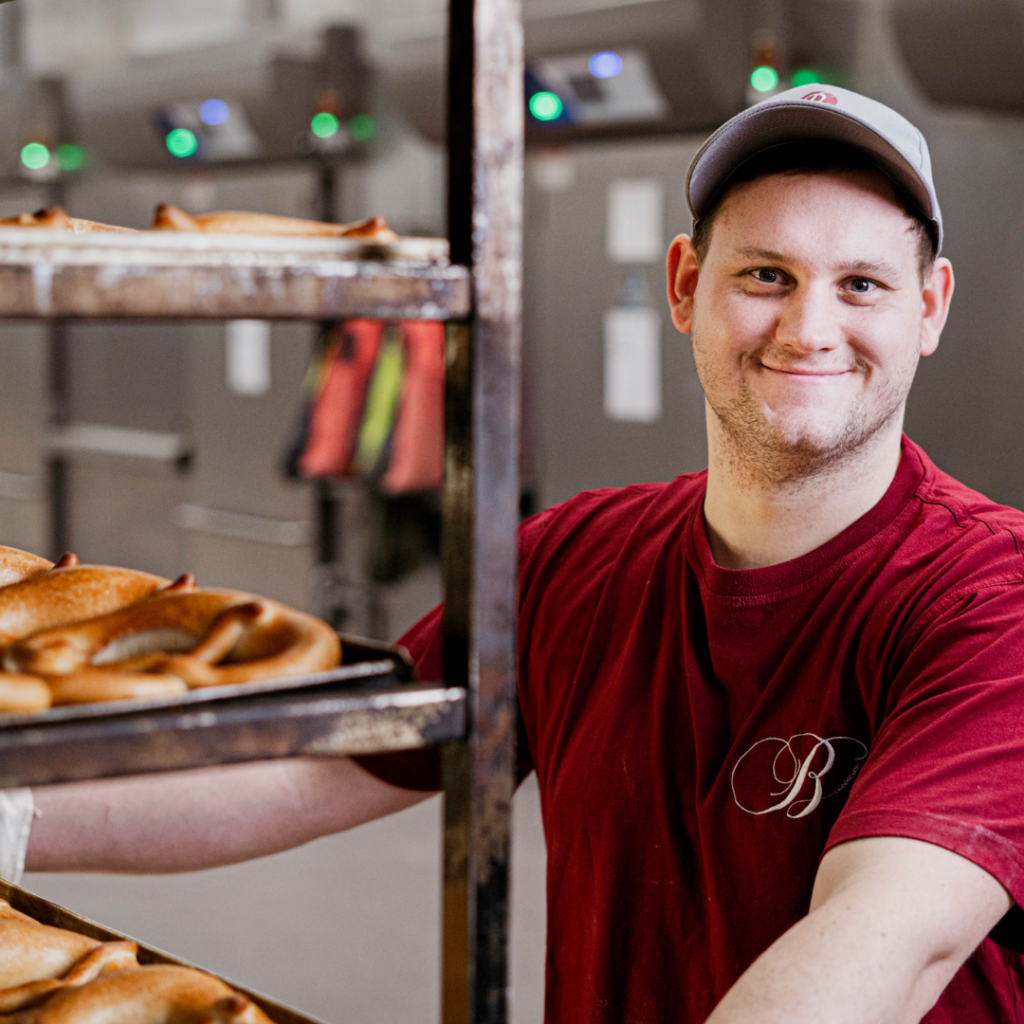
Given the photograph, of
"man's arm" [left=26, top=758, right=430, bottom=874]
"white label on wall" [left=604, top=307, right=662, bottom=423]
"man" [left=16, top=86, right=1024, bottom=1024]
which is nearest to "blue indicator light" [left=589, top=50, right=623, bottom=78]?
"white label on wall" [left=604, top=307, right=662, bottom=423]

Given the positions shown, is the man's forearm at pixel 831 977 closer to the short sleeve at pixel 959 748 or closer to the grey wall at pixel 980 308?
the short sleeve at pixel 959 748

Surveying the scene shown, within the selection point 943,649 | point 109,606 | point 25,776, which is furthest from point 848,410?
point 25,776

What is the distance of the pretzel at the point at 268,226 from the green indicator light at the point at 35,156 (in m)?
5.24

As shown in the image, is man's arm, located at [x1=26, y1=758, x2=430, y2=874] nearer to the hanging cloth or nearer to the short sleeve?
the short sleeve

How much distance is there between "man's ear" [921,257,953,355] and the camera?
1.46 metres

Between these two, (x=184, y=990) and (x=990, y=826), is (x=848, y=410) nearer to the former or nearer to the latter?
(x=990, y=826)

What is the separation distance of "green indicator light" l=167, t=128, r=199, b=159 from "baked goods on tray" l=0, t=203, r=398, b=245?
4.45 m

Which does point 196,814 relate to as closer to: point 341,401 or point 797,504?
point 797,504

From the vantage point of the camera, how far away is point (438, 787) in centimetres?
144

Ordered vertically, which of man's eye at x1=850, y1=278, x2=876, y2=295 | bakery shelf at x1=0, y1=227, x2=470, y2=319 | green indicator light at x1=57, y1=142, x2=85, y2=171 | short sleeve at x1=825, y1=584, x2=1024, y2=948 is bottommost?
short sleeve at x1=825, y1=584, x2=1024, y2=948

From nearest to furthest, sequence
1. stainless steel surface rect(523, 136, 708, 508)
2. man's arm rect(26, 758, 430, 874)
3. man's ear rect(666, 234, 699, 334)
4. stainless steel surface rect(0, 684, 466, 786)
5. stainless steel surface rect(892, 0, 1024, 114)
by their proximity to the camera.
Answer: stainless steel surface rect(0, 684, 466, 786), man's arm rect(26, 758, 430, 874), man's ear rect(666, 234, 699, 334), stainless steel surface rect(892, 0, 1024, 114), stainless steel surface rect(523, 136, 708, 508)

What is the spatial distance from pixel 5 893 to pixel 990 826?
765 mm

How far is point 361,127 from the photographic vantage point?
15.2 ft

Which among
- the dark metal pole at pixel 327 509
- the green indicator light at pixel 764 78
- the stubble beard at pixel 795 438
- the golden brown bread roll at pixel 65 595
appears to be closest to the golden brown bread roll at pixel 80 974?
the golden brown bread roll at pixel 65 595
